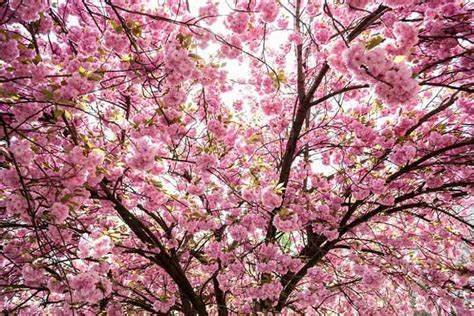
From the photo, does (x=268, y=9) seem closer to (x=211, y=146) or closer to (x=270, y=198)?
(x=211, y=146)

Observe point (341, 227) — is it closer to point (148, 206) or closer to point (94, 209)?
point (148, 206)

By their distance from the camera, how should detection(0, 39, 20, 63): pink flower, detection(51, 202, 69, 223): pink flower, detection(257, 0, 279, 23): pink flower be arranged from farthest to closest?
detection(257, 0, 279, 23): pink flower < detection(51, 202, 69, 223): pink flower < detection(0, 39, 20, 63): pink flower

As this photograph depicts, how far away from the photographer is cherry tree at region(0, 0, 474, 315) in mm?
2633

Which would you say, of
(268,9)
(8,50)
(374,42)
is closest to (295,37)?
(268,9)

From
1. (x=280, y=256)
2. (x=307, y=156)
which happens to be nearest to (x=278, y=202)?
(x=280, y=256)

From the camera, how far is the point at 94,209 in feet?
14.9

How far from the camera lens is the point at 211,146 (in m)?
4.13

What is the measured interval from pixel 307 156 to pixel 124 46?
348 cm

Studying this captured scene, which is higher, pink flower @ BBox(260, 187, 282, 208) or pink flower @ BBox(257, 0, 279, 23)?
pink flower @ BBox(257, 0, 279, 23)

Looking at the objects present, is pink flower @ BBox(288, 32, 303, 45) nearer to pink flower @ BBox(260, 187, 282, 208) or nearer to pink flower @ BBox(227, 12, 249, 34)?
pink flower @ BBox(227, 12, 249, 34)

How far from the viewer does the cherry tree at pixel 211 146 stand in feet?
8.64

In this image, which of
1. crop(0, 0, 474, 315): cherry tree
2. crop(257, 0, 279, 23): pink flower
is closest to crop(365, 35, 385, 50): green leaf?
crop(0, 0, 474, 315): cherry tree

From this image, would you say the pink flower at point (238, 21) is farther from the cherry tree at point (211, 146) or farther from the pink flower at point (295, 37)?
the pink flower at point (295, 37)

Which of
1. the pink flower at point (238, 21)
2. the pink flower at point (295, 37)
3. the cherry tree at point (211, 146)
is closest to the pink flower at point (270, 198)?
the cherry tree at point (211, 146)
